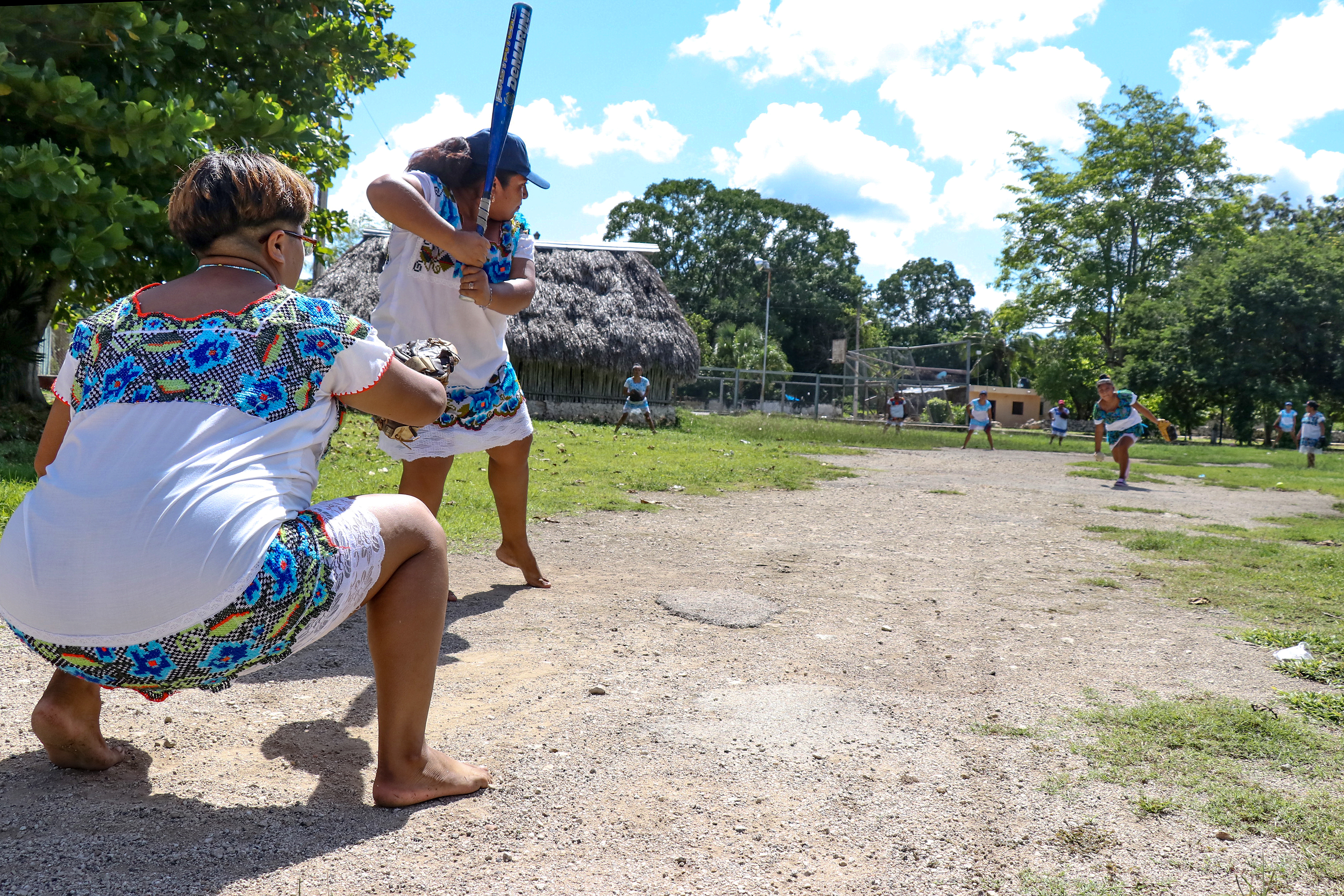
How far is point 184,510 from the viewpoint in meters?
1.71

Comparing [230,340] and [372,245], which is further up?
[372,245]

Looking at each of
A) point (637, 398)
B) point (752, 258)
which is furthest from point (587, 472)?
point (752, 258)

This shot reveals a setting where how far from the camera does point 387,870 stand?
1896 millimetres

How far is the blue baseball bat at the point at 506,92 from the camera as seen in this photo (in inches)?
133

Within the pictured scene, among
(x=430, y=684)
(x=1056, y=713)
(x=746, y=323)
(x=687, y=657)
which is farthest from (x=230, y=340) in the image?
(x=746, y=323)

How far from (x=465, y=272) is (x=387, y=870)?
239 centimetres

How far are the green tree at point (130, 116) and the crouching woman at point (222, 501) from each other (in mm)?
5388

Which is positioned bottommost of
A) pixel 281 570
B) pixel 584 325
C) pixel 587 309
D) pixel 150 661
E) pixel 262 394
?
pixel 150 661

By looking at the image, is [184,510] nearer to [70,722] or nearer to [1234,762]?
[70,722]

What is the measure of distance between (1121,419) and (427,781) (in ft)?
43.8

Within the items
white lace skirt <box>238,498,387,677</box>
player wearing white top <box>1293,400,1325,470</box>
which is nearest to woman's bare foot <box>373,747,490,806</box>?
white lace skirt <box>238,498,387,677</box>

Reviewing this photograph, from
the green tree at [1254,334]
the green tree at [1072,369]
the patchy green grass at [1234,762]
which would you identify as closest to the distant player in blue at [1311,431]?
the green tree at [1254,334]

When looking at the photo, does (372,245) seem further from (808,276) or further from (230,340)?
(808,276)

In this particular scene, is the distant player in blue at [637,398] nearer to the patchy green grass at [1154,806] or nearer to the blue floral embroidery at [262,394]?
the patchy green grass at [1154,806]
